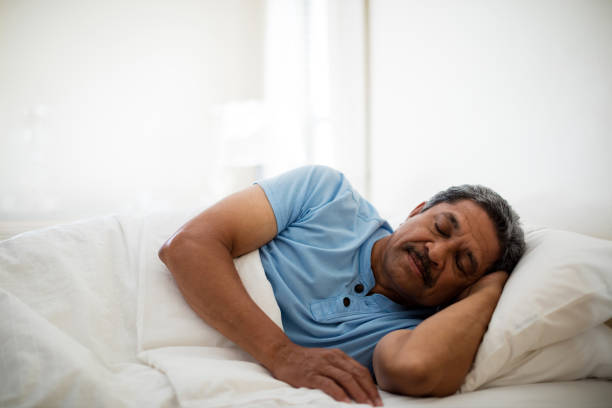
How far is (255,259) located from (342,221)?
1.03 feet

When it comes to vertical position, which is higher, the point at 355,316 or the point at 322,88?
the point at 322,88

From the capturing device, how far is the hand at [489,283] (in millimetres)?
990

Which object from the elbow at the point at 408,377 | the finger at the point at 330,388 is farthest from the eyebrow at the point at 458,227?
the finger at the point at 330,388

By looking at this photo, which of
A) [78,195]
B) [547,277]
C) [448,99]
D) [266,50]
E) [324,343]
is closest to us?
[547,277]

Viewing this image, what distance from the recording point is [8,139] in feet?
8.38

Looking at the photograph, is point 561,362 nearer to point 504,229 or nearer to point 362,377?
point 504,229

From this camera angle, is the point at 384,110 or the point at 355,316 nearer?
the point at 355,316

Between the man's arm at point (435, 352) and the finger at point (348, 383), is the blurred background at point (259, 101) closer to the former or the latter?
the man's arm at point (435, 352)

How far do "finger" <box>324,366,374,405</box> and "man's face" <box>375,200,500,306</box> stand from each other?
34cm

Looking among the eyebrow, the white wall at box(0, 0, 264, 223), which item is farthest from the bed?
the white wall at box(0, 0, 264, 223)

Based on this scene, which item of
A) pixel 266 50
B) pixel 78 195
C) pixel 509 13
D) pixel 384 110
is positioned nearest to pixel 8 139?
pixel 78 195

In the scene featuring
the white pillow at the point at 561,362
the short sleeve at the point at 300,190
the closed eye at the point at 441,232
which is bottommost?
the white pillow at the point at 561,362

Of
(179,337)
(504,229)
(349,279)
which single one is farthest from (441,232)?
(179,337)

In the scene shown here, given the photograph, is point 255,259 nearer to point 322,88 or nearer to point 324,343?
point 324,343
